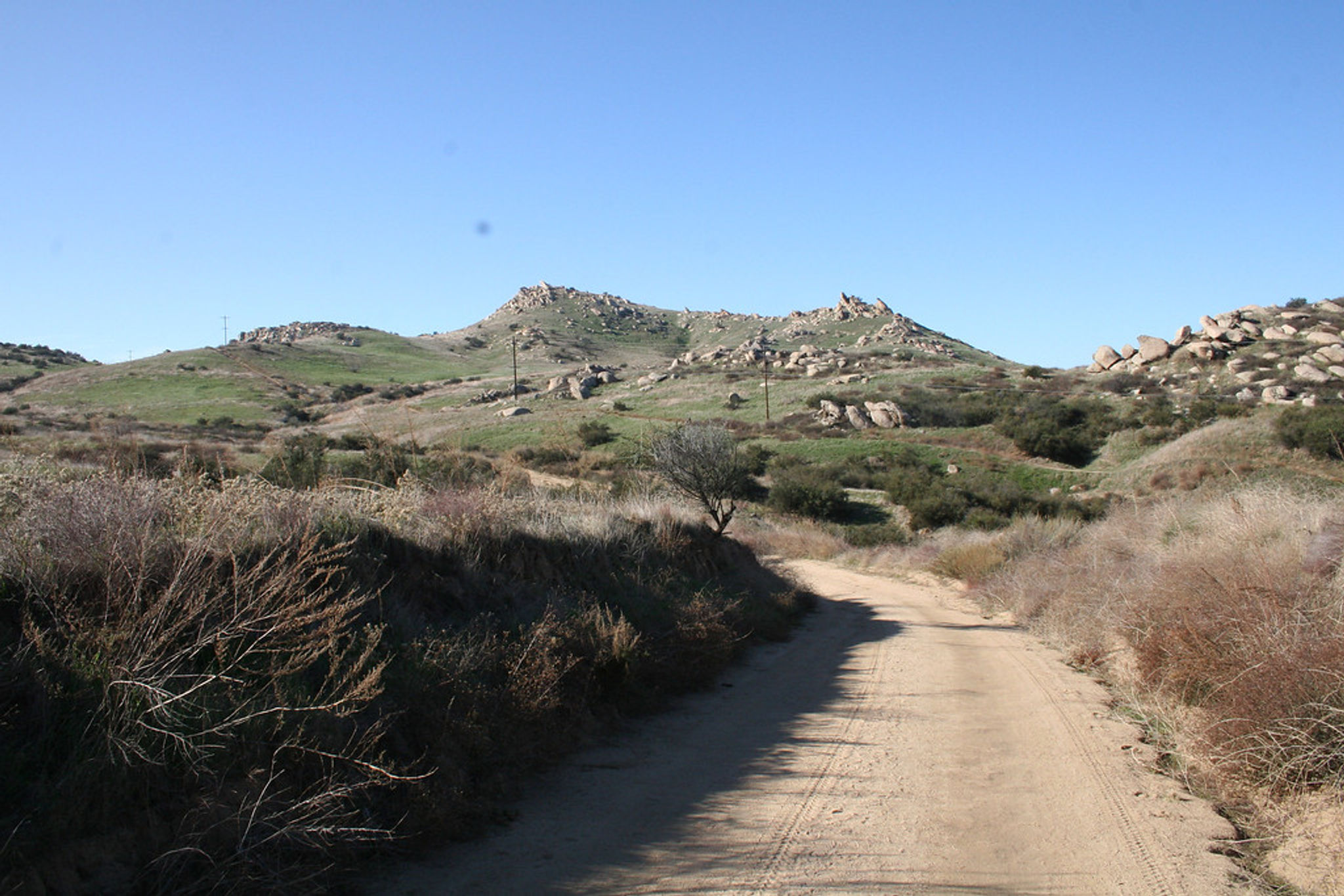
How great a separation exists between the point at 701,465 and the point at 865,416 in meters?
37.9

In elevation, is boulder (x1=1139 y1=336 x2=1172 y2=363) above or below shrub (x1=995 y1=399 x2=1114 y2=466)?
above

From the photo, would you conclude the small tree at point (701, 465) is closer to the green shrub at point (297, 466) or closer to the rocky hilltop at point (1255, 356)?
the green shrub at point (297, 466)

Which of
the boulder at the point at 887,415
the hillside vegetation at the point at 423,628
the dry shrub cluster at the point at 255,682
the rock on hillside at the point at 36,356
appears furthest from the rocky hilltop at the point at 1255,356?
the rock on hillside at the point at 36,356

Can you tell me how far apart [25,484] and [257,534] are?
65.1 inches

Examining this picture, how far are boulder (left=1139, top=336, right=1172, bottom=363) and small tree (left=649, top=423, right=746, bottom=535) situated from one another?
56.3 metres

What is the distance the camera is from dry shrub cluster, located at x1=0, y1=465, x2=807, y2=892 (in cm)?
412

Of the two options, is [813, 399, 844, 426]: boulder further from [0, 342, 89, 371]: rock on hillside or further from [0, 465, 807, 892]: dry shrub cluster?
[0, 342, 89, 371]: rock on hillside

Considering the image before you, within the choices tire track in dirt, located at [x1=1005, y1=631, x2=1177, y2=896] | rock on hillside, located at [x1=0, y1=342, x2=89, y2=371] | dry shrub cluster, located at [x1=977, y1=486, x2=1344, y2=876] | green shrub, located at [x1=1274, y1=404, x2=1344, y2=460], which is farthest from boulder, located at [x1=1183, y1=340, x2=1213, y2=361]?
rock on hillside, located at [x1=0, y1=342, x2=89, y2=371]

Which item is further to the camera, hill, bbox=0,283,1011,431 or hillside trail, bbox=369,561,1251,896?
hill, bbox=0,283,1011,431

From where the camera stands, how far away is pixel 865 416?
184ft

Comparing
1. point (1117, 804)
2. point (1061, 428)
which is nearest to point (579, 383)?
point (1061, 428)

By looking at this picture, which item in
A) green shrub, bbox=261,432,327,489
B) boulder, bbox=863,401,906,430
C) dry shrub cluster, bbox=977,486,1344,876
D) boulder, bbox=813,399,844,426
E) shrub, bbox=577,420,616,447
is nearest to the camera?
dry shrub cluster, bbox=977,486,1344,876

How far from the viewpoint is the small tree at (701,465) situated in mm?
20250

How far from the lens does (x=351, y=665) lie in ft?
19.7
